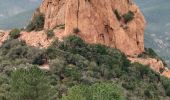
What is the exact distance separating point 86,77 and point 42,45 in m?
13.9

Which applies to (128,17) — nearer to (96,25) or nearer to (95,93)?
(96,25)

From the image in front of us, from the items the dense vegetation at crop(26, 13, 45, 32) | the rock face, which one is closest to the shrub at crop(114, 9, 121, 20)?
the rock face

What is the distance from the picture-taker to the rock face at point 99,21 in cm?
10381

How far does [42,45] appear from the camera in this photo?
104 meters

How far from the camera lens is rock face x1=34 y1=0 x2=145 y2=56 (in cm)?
10381

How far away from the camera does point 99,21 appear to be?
4156 inches

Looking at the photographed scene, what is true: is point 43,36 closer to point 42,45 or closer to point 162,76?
point 42,45

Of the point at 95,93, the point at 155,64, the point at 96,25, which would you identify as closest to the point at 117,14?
the point at 96,25

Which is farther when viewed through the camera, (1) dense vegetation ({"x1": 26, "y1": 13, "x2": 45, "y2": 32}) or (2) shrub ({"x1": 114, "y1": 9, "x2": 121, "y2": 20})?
(1) dense vegetation ({"x1": 26, "y1": 13, "x2": 45, "y2": 32})

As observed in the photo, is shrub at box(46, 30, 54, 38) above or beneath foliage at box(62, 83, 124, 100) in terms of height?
above

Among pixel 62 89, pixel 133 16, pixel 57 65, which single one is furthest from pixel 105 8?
pixel 62 89

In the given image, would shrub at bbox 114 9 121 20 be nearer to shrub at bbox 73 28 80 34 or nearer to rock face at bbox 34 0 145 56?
rock face at bbox 34 0 145 56

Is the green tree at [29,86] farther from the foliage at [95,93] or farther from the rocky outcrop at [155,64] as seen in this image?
the rocky outcrop at [155,64]

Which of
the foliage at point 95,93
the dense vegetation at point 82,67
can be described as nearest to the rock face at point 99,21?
the dense vegetation at point 82,67
